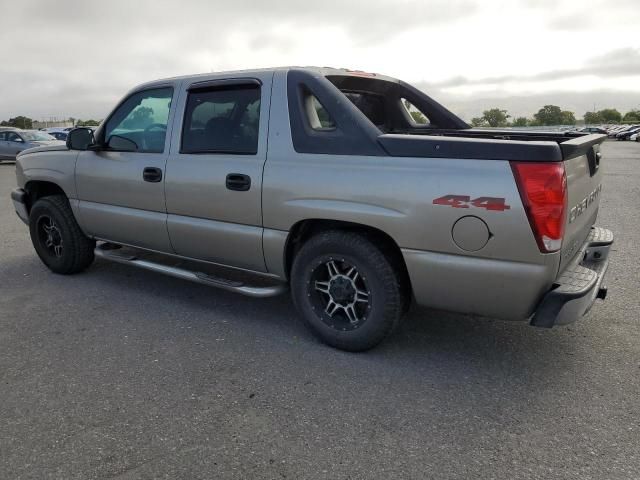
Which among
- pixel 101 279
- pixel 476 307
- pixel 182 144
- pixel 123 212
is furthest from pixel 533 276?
pixel 101 279

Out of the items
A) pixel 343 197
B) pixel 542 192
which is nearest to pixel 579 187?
pixel 542 192

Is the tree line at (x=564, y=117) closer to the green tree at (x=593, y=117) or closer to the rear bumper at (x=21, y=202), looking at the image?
the green tree at (x=593, y=117)

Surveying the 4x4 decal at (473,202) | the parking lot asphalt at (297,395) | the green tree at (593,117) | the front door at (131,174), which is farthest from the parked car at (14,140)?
the green tree at (593,117)

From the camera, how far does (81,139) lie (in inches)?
187

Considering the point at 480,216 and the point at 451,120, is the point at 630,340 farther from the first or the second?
the point at 451,120

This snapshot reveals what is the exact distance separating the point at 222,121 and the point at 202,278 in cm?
123

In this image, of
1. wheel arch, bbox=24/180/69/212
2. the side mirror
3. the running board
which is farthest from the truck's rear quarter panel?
wheel arch, bbox=24/180/69/212

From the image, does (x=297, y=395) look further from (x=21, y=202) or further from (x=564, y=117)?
(x=564, y=117)

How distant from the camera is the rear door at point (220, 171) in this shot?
3.71m

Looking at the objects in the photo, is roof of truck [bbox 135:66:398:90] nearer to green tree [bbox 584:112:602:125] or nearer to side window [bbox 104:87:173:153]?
side window [bbox 104:87:173:153]

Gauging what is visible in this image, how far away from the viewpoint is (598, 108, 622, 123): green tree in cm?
11581

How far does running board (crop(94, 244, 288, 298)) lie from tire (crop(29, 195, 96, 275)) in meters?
0.24

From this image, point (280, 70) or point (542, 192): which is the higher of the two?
point (280, 70)

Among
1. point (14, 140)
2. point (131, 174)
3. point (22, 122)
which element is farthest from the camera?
point (22, 122)
